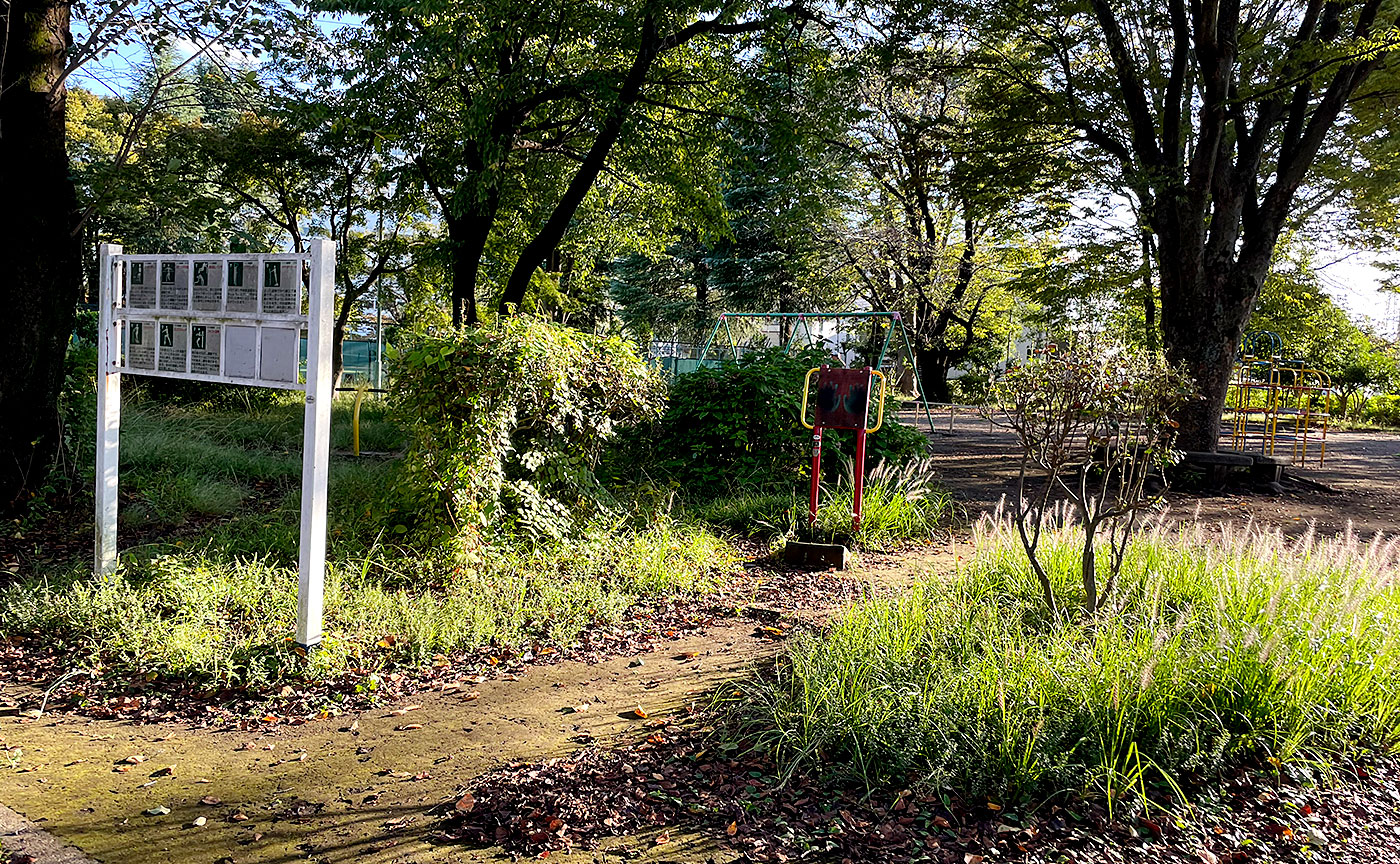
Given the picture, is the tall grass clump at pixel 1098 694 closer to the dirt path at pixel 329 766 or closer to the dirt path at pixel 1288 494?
the dirt path at pixel 329 766

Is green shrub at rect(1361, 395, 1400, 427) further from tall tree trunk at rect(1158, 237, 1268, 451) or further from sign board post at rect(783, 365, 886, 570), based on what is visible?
sign board post at rect(783, 365, 886, 570)

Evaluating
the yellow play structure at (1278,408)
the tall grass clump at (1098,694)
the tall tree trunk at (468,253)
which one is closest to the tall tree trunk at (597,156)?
the tall tree trunk at (468,253)

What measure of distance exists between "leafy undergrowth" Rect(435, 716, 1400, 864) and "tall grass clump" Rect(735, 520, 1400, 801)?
99 millimetres

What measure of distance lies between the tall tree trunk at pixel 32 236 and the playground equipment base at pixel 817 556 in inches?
233

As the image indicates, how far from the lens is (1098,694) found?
3.42 metres

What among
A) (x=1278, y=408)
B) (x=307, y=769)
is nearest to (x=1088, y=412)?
(x=307, y=769)

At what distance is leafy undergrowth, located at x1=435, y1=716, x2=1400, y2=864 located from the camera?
289cm

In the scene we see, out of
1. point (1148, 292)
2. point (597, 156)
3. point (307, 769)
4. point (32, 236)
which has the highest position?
point (597, 156)

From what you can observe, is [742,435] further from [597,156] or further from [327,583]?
[597,156]

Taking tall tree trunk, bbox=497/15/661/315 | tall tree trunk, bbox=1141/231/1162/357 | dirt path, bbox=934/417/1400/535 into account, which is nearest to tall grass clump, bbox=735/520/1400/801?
dirt path, bbox=934/417/1400/535

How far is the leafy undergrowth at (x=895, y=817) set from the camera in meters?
2.89

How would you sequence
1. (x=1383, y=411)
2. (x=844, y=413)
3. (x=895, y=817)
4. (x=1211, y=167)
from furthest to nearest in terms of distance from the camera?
(x=1383, y=411)
(x=1211, y=167)
(x=844, y=413)
(x=895, y=817)

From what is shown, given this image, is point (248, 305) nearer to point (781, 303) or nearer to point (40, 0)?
point (40, 0)

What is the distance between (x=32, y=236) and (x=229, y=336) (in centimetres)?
344
